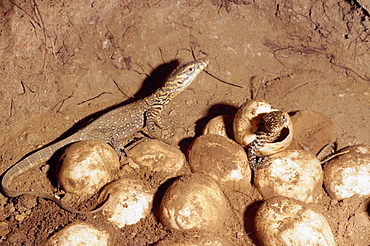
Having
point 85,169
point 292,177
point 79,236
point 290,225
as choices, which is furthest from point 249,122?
point 79,236

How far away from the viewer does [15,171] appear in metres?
4.57

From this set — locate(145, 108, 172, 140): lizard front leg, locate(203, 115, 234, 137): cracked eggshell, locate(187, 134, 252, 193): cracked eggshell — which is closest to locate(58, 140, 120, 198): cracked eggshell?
locate(187, 134, 252, 193): cracked eggshell

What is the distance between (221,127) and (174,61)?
74.9 inches

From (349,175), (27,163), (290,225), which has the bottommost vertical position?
(349,175)

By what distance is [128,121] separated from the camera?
5270 mm

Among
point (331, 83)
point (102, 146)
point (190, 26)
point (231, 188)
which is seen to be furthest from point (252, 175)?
point (190, 26)

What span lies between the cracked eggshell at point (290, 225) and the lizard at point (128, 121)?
230 centimetres

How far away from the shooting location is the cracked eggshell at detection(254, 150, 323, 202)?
3.83 meters

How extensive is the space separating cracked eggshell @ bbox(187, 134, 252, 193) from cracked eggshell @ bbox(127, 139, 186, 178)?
7.9 inches

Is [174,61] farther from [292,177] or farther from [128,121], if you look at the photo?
[292,177]

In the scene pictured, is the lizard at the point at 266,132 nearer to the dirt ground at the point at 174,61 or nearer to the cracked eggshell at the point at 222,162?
the cracked eggshell at the point at 222,162

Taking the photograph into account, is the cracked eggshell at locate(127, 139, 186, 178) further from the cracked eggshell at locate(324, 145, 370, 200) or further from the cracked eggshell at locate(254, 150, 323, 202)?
the cracked eggshell at locate(324, 145, 370, 200)

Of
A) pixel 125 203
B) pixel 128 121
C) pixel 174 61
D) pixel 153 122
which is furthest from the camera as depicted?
pixel 174 61

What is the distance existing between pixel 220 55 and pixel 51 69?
2.88 meters
